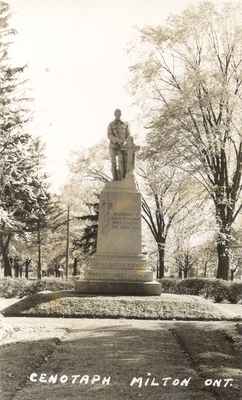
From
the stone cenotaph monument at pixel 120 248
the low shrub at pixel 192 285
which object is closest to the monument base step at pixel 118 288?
the stone cenotaph monument at pixel 120 248

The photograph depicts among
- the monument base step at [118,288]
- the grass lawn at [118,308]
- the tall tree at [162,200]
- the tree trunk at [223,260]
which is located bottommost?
the grass lawn at [118,308]

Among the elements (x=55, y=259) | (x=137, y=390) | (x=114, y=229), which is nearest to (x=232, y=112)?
(x=114, y=229)

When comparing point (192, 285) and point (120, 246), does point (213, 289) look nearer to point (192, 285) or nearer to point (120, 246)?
point (192, 285)

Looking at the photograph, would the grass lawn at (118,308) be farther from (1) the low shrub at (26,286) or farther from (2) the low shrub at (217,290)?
(1) the low shrub at (26,286)

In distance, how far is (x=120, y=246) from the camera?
17.6m

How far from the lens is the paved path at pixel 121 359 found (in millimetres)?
6285

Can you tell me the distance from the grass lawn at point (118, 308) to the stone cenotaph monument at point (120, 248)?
1.03m

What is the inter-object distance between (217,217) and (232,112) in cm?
409

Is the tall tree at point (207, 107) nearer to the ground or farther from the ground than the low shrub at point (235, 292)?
farther from the ground

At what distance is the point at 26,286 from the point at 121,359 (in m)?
19.7

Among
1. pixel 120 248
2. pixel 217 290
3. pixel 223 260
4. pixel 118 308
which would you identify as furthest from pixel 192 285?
pixel 118 308

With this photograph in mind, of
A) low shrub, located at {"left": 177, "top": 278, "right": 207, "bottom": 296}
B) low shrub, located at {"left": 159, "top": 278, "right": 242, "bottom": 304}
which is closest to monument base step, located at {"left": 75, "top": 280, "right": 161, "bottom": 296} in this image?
low shrub, located at {"left": 159, "top": 278, "right": 242, "bottom": 304}

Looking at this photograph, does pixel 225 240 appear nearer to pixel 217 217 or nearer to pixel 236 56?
pixel 217 217

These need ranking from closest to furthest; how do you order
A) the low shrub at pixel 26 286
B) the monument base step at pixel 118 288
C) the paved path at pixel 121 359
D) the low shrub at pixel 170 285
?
the paved path at pixel 121 359
the monument base step at pixel 118 288
the low shrub at pixel 170 285
the low shrub at pixel 26 286
